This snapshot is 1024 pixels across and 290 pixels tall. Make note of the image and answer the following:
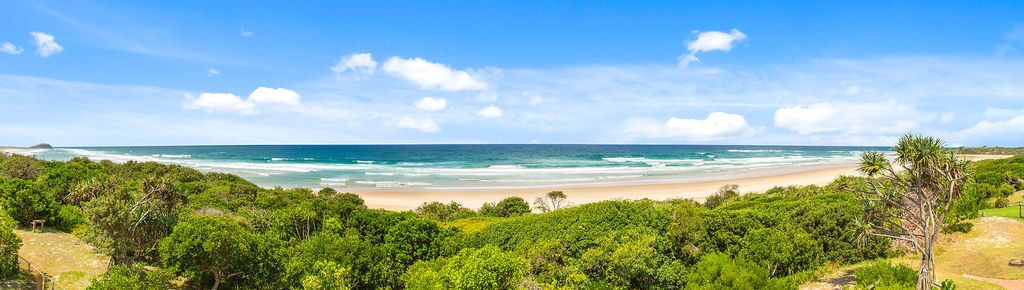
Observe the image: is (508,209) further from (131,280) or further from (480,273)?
(131,280)

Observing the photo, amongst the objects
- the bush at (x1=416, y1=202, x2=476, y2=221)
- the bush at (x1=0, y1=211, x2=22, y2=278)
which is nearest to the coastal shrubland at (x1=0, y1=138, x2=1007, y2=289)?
the bush at (x1=0, y1=211, x2=22, y2=278)

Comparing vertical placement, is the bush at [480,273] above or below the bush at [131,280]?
above

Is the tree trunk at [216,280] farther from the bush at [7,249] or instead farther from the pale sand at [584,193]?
the pale sand at [584,193]

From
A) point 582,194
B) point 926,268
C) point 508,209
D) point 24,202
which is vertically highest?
point 24,202

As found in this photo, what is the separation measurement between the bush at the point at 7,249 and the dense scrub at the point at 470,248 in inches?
59.8

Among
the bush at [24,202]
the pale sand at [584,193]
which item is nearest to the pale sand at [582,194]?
the pale sand at [584,193]

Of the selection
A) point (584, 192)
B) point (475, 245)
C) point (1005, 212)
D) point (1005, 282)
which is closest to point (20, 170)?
point (475, 245)

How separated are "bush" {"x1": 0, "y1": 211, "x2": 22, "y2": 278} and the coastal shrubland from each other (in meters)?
1.57

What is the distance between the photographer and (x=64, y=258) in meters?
16.4

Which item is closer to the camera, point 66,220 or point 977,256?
point 977,256

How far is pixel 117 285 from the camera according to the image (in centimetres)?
1122

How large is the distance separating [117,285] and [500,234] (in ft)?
33.1

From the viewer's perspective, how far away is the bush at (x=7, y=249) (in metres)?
13.4

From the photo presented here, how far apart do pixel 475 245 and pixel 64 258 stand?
13741mm
